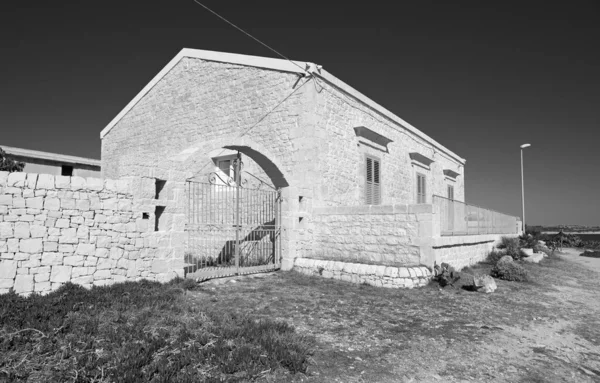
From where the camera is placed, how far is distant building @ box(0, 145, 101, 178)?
15367mm

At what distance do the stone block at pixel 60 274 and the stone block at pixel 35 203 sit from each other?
1.02 m

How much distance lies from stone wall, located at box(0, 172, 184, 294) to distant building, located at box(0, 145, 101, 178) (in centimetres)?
1139

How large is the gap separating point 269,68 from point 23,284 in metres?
7.92

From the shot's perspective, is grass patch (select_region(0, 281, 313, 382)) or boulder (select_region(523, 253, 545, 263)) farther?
boulder (select_region(523, 253, 545, 263))

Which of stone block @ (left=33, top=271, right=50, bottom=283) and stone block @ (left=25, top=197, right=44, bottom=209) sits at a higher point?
stone block @ (left=25, top=197, right=44, bottom=209)

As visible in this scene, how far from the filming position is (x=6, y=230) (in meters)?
5.70

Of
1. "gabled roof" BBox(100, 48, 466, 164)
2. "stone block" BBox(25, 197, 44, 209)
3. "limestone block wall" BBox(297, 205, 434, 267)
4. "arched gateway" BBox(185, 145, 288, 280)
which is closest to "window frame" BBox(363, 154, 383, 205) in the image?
"gabled roof" BBox(100, 48, 466, 164)

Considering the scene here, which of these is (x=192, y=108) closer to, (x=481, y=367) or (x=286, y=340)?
(x=286, y=340)

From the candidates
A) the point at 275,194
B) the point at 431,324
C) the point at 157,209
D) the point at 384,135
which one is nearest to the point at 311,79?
the point at 275,194

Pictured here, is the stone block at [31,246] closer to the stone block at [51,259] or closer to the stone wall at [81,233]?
the stone wall at [81,233]

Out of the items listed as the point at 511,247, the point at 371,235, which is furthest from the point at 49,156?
the point at 511,247

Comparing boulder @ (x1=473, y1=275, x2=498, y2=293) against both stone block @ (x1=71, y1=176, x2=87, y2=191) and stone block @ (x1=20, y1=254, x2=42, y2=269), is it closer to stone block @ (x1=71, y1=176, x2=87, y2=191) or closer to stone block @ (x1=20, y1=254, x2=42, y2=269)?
stone block @ (x1=71, y1=176, x2=87, y2=191)

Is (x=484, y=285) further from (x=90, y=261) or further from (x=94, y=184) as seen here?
(x=94, y=184)

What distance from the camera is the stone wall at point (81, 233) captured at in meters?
5.75
